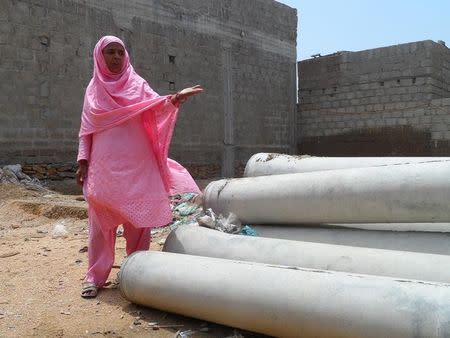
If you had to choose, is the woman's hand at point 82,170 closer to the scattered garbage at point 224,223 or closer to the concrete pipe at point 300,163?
the scattered garbage at point 224,223

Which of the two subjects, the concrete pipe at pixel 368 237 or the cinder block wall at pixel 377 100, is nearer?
the concrete pipe at pixel 368 237

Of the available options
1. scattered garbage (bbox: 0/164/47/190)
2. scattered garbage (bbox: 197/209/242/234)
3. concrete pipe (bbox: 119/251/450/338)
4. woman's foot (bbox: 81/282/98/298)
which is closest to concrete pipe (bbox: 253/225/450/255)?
scattered garbage (bbox: 197/209/242/234)

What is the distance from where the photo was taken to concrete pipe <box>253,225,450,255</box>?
257 centimetres

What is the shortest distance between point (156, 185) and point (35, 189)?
494 cm

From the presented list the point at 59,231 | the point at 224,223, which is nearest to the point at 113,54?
the point at 224,223

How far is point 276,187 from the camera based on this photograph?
10.5 ft

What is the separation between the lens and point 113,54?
10.4 feet


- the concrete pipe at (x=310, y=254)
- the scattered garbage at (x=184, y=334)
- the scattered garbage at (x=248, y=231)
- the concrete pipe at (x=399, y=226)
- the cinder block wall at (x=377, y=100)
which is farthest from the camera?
the cinder block wall at (x=377, y=100)

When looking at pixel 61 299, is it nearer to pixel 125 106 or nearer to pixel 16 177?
pixel 125 106

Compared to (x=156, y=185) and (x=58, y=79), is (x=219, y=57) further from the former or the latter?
(x=156, y=185)

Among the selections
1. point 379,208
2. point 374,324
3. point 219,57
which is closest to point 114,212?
point 379,208

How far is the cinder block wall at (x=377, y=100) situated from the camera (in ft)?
36.3

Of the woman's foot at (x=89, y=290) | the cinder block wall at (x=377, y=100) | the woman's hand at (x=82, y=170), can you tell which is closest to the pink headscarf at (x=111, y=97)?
the woman's hand at (x=82, y=170)

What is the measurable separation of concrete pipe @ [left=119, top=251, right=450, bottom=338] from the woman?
41 centimetres
